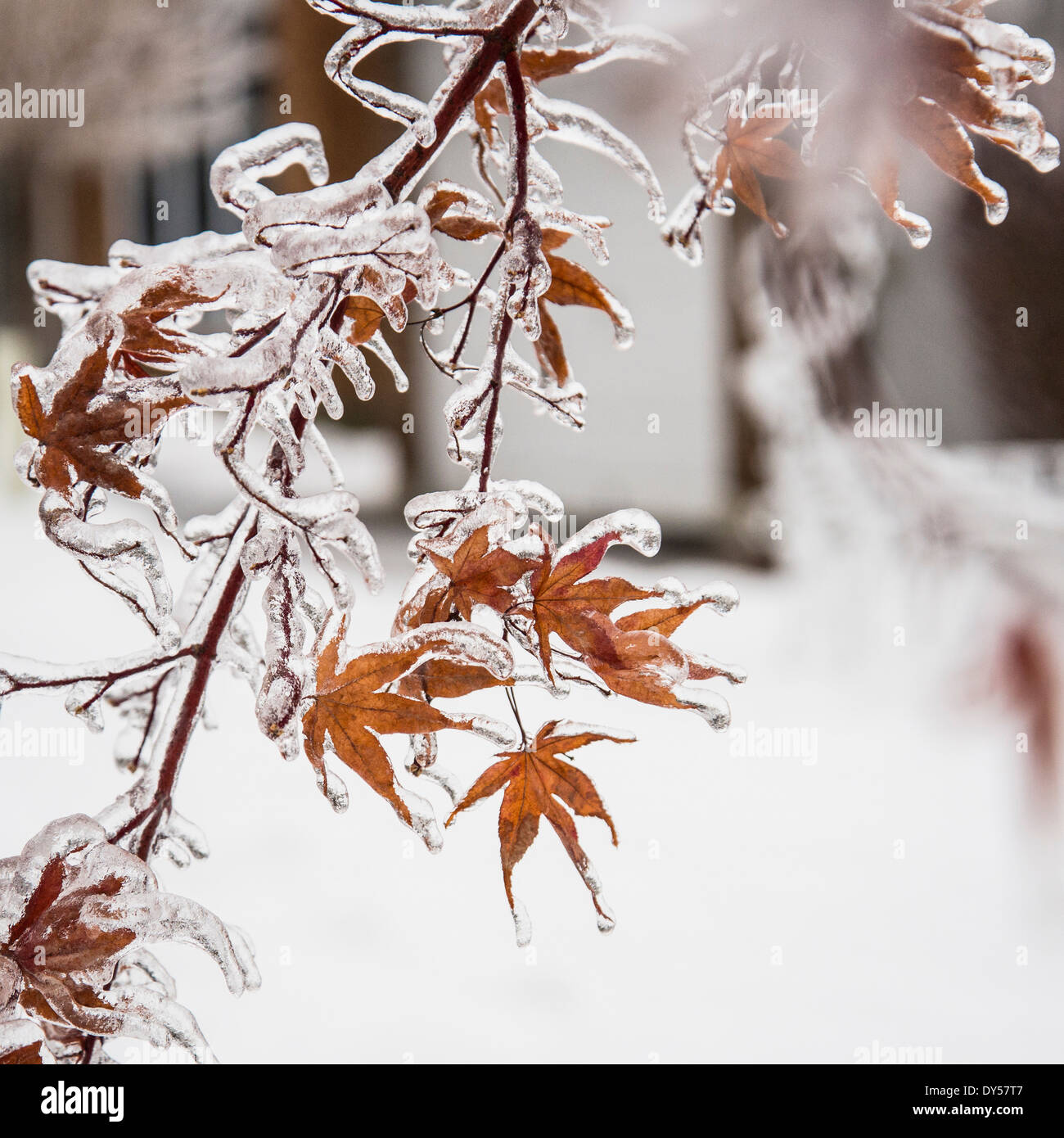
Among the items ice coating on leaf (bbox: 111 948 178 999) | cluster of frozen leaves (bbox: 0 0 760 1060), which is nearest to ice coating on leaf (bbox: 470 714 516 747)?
cluster of frozen leaves (bbox: 0 0 760 1060)

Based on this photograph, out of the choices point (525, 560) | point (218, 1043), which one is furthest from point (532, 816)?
point (218, 1043)

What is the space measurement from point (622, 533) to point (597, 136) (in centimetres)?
12

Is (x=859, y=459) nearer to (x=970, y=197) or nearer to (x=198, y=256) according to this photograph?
(x=970, y=197)

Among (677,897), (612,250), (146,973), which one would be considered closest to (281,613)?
(146,973)

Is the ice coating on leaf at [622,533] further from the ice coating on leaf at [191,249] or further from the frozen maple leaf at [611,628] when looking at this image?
the ice coating on leaf at [191,249]

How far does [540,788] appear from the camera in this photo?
250 millimetres

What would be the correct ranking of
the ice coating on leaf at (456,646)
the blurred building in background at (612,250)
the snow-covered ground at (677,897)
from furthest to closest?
1. the snow-covered ground at (677,897)
2. the blurred building in background at (612,250)
3. the ice coating on leaf at (456,646)

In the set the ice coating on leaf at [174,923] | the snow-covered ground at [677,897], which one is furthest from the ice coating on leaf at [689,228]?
the snow-covered ground at [677,897]

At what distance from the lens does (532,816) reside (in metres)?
0.25

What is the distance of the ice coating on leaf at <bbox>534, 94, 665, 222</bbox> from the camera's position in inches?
11.0

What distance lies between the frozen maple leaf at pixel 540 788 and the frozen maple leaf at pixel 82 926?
0.22ft

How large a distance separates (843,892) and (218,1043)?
103cm

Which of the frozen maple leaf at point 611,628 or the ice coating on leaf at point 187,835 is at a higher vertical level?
the frozen maple leaf at point 611,628

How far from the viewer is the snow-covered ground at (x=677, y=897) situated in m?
1.41
